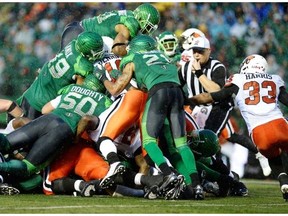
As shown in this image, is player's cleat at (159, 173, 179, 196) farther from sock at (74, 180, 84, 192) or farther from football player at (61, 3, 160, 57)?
football player at (61, 3, 160, 57)

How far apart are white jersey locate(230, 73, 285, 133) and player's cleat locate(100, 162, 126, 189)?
5.10ft

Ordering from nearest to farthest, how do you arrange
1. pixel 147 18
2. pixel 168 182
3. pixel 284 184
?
pixel 168 182
pixel 284 184
pixel 147 18

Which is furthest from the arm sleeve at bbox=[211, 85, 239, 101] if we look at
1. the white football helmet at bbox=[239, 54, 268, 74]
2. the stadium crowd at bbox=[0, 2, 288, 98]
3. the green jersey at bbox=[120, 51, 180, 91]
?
the stadium crowd at bbox=[0, 2, 288, 98]

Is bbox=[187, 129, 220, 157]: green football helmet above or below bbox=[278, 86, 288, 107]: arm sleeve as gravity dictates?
below

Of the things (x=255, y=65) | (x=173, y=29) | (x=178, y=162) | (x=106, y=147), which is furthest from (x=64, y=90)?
(x=173, y=29)

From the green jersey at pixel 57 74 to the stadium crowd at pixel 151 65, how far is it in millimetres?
15

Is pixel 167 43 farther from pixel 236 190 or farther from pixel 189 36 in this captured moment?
pixel 236 190

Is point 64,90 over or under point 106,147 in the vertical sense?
over

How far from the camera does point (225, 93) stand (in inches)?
331

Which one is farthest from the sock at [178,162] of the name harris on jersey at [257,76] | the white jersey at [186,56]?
the white jersey at [186,56]

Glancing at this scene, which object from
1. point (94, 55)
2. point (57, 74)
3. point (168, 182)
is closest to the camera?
point (168, 182)

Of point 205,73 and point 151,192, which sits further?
point 205,73

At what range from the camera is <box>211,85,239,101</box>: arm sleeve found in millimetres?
8398

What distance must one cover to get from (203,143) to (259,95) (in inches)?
28.9
